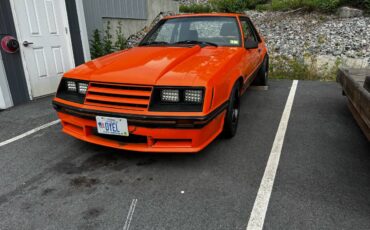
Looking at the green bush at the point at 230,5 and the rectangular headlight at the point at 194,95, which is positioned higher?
the green bush at the point at 230,5

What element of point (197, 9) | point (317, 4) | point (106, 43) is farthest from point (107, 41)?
point (317, 4)

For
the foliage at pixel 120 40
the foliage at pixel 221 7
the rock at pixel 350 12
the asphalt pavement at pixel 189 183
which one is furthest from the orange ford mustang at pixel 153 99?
the foliage at pixel 221 7

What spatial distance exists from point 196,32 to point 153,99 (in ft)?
5.91

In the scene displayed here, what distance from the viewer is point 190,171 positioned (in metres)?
2.76

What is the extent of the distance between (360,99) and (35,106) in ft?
15.8

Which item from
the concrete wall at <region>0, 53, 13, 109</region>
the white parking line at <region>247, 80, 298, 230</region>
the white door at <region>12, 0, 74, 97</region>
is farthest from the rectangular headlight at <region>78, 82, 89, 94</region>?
the white door at <region>12, 0, 74, 97</region>

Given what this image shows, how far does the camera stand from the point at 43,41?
17.4 ft

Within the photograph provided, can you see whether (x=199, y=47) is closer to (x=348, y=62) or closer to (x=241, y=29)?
(x=241, y=29)

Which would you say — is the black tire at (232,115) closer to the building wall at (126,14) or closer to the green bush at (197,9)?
the building wall at (126,14)

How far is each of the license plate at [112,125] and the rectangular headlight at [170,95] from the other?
0.41 metres

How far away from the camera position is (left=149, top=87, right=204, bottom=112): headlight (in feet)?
8.38

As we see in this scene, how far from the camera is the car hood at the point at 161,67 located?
263cm

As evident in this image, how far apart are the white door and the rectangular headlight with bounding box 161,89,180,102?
365cm

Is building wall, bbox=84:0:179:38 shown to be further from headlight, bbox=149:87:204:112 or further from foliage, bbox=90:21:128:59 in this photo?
headlight, bbox=149:87:204:112
